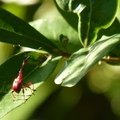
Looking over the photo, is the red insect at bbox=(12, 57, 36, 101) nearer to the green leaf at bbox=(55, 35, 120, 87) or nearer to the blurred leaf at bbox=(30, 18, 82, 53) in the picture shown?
the green leaf at bbox=(55, 35, 120, 87)

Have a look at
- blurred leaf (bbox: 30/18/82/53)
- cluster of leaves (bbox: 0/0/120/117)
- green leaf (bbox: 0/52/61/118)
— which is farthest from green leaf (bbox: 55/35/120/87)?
blurred leaf (bbox: 30/18/82/53)

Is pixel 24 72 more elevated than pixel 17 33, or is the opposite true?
pixel 17 33

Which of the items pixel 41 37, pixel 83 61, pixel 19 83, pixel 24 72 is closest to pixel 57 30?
pixel 41 37

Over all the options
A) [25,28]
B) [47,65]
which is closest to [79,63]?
[47,65]

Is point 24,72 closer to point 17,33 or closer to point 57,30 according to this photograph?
point 17,33

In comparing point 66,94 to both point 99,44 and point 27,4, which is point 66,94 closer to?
point 27,4

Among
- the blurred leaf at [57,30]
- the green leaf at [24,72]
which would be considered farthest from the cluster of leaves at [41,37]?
the blurred leaf at [57,30]
